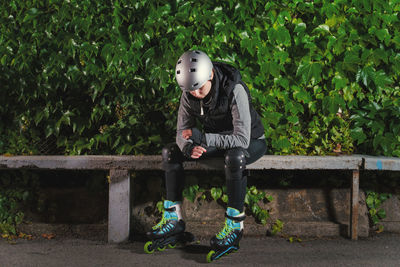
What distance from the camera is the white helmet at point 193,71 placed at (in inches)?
123

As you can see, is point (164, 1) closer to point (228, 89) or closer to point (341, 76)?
point (228, 89)

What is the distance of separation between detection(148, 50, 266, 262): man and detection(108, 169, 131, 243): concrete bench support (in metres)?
0.41

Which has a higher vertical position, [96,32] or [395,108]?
[96,32]

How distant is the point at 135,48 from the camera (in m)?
3.86

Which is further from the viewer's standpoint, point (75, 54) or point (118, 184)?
point (75, 54)

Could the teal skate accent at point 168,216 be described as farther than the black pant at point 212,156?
Yes

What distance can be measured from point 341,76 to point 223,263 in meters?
1.89

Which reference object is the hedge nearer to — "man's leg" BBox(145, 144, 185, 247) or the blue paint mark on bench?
the blue paint mark on bench

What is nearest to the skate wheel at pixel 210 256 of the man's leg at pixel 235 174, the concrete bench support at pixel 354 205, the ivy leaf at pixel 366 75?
the man's leg at pixel 235 174

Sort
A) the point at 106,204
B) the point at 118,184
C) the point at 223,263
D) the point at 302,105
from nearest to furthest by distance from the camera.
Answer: the point at 223,263, the point at 118,184, the point at 302,105, the point at 106,204

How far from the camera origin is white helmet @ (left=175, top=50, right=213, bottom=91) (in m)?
3.12

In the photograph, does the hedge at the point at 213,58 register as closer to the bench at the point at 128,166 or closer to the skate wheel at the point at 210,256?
the bench at the point at 128,166

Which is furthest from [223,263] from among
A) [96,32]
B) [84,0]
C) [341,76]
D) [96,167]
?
[84,0]

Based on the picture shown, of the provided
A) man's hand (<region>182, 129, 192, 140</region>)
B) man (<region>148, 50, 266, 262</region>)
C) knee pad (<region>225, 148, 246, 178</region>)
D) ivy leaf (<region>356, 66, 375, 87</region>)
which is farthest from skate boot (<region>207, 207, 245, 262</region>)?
ivy leaf (<region>356, 66, 375, 87</region>)
